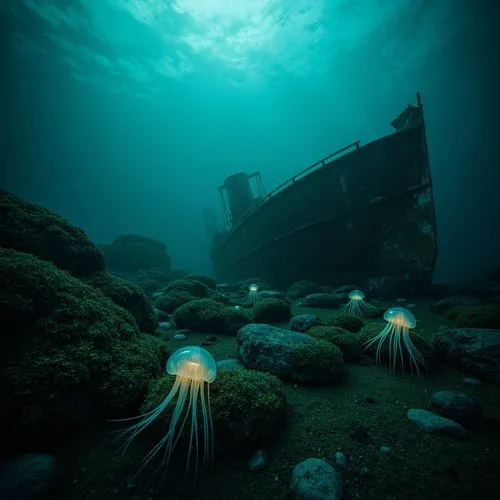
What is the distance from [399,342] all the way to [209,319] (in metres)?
3.82

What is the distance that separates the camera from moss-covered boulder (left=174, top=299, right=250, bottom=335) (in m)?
5.17

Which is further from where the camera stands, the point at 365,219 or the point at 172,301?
the point at 365,219

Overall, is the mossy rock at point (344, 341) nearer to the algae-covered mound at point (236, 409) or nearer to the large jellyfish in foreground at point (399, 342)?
the large jellyfish in foreground at point (399, 342)

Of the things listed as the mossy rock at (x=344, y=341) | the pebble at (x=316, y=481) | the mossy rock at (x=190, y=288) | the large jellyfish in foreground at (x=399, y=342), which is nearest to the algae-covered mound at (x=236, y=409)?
the pebble at (x=316, y=481)

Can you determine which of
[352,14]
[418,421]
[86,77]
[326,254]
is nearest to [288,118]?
[352,14]

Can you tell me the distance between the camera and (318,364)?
3.03 metres

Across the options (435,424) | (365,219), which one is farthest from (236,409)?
(365,219)

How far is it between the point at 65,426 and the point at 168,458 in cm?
98

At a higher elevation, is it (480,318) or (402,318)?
(402,318)

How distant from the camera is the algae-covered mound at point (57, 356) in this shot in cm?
180

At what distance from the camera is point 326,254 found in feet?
33.3

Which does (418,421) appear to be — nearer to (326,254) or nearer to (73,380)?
(73,380)

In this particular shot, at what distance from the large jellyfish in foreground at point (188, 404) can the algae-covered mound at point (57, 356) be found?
17.5 inches

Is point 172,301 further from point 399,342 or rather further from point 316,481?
point 316,481
